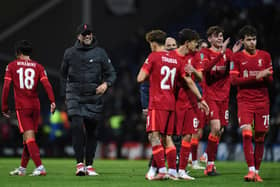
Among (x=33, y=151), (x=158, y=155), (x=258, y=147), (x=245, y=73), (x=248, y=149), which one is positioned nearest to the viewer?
(x=158, y=155)

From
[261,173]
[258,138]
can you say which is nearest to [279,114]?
[261,173]

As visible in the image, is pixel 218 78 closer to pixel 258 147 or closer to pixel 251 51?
pixel 251 51

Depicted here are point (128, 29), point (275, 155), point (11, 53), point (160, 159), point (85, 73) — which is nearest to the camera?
point (160, 159)

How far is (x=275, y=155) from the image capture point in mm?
21266

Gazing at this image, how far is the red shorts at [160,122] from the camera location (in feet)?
36.9

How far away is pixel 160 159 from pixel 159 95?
92 centimetres

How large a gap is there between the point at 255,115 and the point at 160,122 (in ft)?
5.08

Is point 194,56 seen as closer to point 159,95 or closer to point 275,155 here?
point 159,95

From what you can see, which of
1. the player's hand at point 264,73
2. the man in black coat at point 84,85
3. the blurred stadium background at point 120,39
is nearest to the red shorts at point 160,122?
the player's hand at point 264,73

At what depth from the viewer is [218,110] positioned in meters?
13.3

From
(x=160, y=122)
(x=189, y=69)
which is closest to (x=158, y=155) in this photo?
(x=160, y=122)

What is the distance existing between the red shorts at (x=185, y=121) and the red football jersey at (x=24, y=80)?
8.57 ft

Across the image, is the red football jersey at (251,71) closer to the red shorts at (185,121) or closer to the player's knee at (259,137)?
the player's knee at (259,137)

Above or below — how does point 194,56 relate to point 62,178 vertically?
above
